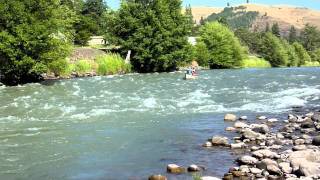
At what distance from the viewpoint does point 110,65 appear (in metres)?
55.8

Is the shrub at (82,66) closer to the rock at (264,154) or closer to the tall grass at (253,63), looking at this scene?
the rock at (264,154)

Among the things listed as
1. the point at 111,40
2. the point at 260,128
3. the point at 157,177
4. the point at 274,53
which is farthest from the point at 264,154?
the point at 274,53

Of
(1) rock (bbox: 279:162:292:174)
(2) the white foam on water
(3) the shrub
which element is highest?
(3) the shrub

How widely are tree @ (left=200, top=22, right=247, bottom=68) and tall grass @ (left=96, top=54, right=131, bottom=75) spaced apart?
29569 mm

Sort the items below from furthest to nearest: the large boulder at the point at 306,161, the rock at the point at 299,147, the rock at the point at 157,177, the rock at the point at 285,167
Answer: the rock at the point at 299,147
the rock at the point at 285,167
the rock at the point at 157,177
the large boulder at the point at 306,161

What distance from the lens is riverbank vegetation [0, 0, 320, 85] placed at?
1607 inches

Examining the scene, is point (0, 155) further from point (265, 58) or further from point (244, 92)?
point (265, 58)

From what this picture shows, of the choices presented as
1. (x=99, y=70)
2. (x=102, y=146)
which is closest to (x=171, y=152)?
(x=102, y=146)

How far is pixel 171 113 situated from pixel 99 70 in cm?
2764

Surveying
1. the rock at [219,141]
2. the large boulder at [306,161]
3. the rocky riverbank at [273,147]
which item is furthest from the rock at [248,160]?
the rock at [219,141]

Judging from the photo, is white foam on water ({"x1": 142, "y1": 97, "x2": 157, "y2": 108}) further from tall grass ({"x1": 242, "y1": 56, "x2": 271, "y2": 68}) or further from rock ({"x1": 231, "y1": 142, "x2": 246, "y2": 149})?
tall grass ({"x1": 242, "y1": 56, "x2": 271, "y2": 68})

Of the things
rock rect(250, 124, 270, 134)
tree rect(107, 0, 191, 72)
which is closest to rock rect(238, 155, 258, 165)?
rock rect(250, 124, 270, 134)

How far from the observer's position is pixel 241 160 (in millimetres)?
15922

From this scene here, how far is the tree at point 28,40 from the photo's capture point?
1582 inches
